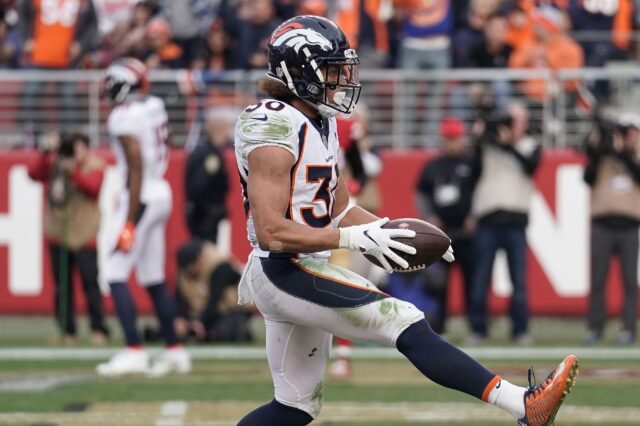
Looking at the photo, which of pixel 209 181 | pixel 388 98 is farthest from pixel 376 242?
pixel 388 98

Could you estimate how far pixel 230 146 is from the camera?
48.3ft

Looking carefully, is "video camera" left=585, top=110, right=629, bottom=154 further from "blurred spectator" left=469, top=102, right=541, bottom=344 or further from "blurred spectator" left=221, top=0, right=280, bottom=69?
"blurred spectator" left=221, top=0, right=280, bottom=69

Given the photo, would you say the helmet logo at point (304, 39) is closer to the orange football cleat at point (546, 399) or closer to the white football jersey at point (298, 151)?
the white football jersey at point (298, 151)

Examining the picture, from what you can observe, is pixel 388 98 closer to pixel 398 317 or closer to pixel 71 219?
pixel 71 219

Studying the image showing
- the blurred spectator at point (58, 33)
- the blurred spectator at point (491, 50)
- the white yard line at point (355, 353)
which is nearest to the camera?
the white yard line at point (355, 353)

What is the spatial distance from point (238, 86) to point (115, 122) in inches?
194

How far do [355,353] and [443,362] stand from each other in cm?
669

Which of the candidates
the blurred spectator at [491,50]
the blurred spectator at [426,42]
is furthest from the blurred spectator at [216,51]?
the blurred spectator at [491,50]

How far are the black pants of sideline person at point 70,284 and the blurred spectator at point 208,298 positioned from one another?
0.74 metres

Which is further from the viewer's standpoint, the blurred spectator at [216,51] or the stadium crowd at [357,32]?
the blurred spectator at [216,51]

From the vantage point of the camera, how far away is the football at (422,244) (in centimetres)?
555

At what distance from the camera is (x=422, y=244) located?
5562 mm

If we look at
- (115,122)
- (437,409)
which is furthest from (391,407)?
(115,122)

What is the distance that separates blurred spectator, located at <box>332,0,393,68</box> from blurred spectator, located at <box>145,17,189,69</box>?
177cm
